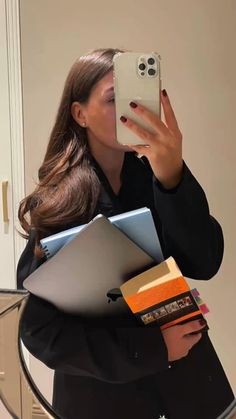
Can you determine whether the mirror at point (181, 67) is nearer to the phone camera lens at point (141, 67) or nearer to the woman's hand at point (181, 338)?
the woman's hand at point (181, 338)

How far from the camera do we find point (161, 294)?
394 millimetres

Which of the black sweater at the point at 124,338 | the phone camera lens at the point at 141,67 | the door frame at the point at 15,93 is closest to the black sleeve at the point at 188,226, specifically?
the black sweater at the point at 124,338

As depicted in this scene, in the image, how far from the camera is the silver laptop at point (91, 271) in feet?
1.30

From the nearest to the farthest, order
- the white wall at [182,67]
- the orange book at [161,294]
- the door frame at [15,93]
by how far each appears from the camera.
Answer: the orange book at [161,294] < the white wall at [182,67] < the door frame at [15,93]

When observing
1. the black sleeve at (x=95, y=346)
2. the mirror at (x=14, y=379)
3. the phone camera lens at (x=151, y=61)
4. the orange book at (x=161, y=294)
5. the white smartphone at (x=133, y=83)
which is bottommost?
the mirror at (x=14, y=379)

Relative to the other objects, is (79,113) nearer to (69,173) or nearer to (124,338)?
(69,173)

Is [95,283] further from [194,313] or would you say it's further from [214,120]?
[214,120]

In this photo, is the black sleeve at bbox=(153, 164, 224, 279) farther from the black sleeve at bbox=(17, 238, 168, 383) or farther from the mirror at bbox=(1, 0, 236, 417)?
the mirror at bbox=(1, 0, 236, 417)

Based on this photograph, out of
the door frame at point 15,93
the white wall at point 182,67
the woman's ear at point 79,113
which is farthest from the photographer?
the door frame at point 15,93

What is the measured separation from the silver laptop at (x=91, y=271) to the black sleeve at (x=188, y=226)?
3cm

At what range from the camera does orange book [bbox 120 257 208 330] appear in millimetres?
390

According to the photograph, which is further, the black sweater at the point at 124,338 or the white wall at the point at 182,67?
the white wall at the point at 182,67

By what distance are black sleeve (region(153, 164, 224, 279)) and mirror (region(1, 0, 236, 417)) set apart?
20 centimetres

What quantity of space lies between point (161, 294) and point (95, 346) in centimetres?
8
